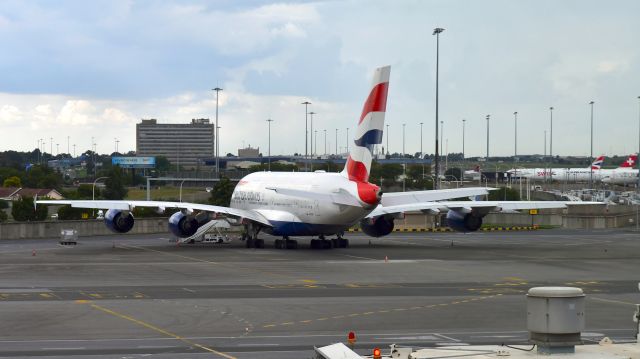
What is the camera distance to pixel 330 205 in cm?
6341

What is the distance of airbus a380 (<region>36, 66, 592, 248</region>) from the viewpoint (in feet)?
205

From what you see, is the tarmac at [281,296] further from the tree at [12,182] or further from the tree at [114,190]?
the tree at [12,182]

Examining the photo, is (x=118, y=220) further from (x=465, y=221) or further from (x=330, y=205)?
(x=465, y=221)

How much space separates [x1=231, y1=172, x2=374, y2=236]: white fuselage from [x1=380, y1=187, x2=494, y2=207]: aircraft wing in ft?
18.2

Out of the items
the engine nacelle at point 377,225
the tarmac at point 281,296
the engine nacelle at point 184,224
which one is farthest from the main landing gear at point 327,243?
the engine nacelle at point 184,224

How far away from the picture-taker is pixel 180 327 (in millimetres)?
29703

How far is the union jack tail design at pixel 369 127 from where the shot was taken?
62250 mm

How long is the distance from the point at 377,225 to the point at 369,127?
11.1 metres

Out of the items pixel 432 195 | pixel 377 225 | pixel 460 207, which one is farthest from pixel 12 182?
pixel 432 195

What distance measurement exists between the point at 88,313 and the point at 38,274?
1674 cm

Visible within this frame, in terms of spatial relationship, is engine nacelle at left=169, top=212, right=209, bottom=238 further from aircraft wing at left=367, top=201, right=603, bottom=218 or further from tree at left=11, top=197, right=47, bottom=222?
tree at left=11, top=197, right=47, bottom=222

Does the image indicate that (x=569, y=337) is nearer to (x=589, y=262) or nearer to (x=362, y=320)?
(x=362, y=320)

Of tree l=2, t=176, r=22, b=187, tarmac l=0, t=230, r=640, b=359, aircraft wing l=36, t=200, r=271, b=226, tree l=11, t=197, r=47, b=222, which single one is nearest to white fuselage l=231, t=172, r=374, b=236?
aircraft wing l=36, t=200, r=271, b=226

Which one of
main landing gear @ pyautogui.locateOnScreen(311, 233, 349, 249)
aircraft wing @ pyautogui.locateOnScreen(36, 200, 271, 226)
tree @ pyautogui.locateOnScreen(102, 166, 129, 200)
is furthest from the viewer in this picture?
tree @ pyautogui.locateOnScreen(102, 166, 129, 200)
